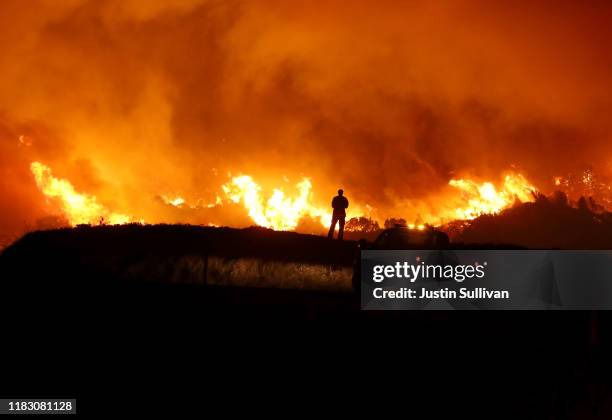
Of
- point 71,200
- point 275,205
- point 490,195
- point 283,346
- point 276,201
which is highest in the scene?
point 490,195

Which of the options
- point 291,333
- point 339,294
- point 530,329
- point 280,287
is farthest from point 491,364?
point 280,287

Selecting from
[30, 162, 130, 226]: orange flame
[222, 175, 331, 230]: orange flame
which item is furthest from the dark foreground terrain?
[222, 175, 331, 230]: orange flame

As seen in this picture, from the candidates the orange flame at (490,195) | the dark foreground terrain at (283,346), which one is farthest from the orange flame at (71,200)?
the orange flame at (490,195)

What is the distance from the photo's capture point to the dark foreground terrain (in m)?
11.5

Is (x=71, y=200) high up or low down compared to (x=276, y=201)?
down

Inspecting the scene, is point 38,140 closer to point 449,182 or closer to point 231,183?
point 231,183

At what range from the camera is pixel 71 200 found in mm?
42719

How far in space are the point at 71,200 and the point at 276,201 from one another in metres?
14.7

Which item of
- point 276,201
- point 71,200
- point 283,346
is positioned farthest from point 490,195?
point 283,346

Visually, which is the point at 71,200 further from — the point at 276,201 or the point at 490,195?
the point at 490,195

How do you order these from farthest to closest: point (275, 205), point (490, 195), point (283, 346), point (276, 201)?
point (490, 195) → point (276, 201) → point (275, 205) → point (283, 346)

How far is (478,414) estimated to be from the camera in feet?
35.8

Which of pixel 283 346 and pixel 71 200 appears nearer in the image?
pixel 283 346

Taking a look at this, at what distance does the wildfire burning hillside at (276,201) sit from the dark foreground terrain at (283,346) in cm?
2435
